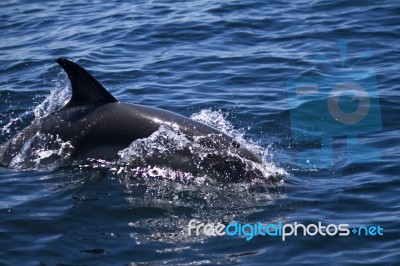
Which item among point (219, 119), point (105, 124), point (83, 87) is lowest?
point (219, 119)

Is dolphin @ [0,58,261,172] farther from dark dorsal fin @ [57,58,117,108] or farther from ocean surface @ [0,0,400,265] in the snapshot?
ocean surface @ [0,0,400,265]

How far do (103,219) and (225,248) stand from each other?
153 centimetres

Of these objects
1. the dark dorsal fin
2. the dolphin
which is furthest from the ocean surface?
the dark dorsal fin

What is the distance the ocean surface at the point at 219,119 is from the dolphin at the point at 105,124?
239mm

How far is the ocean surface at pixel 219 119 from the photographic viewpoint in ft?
26.2

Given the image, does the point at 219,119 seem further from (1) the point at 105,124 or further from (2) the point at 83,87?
(2) the point at 83,87

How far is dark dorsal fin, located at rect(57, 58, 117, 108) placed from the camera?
9.67m

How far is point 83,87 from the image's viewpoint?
9836mm

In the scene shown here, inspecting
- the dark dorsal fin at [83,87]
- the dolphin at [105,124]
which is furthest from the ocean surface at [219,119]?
the dark dorsal fin at [83,87]

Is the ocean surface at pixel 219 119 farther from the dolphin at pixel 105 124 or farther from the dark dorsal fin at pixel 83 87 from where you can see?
the dark dorsal fin at pixel 83 87

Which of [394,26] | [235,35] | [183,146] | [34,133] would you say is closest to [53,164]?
[34,133]

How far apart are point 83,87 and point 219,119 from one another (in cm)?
300

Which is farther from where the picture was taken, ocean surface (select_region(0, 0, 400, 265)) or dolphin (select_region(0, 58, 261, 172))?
dolphin (select_region(0, 58, 261, 172))

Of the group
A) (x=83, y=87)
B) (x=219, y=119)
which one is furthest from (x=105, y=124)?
(x=219, y=119)
